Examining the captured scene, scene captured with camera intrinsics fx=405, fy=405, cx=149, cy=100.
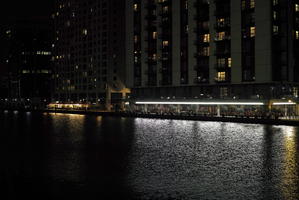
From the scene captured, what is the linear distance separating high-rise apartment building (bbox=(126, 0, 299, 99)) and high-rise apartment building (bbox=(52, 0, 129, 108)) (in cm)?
3923

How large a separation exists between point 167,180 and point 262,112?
60.2 meters

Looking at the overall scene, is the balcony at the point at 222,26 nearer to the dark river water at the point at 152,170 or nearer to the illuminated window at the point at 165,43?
the illuminated window at the point at 165,43

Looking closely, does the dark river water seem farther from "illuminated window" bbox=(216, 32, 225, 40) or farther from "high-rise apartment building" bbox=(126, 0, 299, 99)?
"illuminated window" bbox=(216, 32, 225, 40)

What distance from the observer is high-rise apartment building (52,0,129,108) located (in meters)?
152

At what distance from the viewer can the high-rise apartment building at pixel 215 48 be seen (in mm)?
83500

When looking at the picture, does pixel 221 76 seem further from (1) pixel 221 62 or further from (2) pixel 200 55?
(2) pixel 200 55

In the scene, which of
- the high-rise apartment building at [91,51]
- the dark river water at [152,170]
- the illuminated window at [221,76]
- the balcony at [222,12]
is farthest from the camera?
the high-rise apartment building at [91,51]

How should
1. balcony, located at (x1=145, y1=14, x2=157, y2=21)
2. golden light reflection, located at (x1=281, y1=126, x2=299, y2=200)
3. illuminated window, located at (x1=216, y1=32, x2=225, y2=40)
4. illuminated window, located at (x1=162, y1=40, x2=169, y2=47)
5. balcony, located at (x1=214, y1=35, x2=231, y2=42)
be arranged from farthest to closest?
balcony, located at (x1=145, y1=14, x2=157, y2=21)
illuminated window, located at (x1=162, y1=40, x2=169, y2=47)
illuminated window, located at (x1=216, y1=32, x2=225, y2=40)
balcony, located at (x1=214, y1=35, x2=231, y2=42)
golden light reflection, located at (x1=281, y1=126, x2=299, y2=200)

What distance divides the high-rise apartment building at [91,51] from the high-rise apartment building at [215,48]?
1544 inches

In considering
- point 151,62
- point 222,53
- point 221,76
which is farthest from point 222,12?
point 151,62

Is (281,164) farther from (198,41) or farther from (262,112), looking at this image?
(198,41)

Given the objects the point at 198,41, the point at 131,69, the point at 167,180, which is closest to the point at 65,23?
the point at 131,69

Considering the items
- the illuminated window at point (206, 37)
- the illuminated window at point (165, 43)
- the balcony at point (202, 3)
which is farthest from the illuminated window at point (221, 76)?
the illuminated window at point (165, 43)

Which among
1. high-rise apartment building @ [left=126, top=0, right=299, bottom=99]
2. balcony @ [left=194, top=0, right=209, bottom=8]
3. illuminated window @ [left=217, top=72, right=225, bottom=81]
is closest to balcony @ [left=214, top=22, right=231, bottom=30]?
high-rise apartment building @ [left=126, top=0, right=299, bottom=99]
